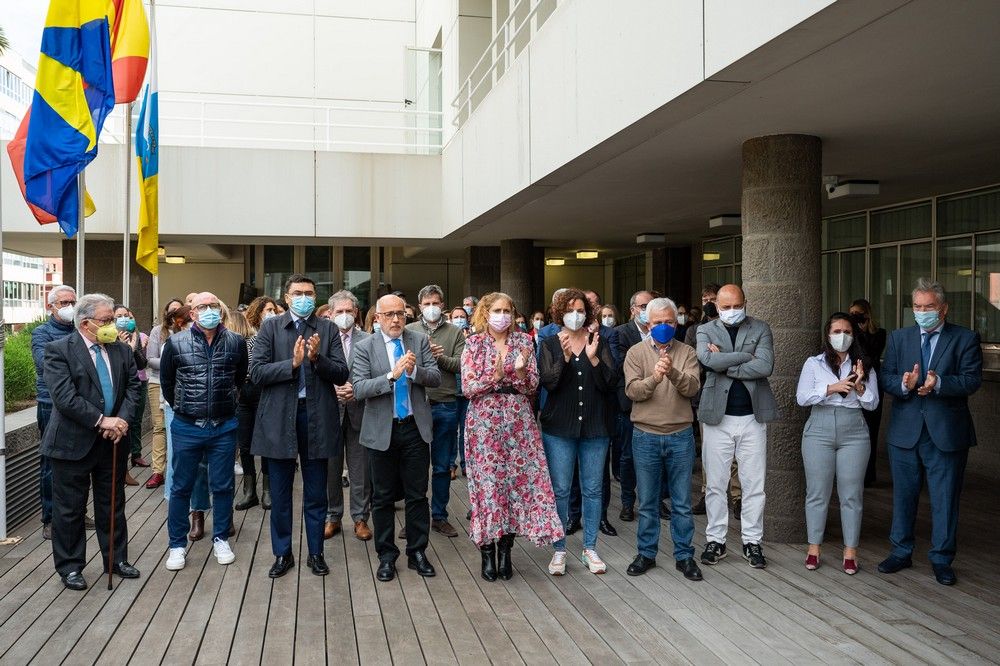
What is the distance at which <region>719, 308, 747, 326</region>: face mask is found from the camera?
20.1 ft

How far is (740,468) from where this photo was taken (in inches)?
237

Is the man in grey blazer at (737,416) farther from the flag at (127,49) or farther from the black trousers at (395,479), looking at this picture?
the flag at (127,49)

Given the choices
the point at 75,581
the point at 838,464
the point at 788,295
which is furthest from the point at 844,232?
the point at 75,581

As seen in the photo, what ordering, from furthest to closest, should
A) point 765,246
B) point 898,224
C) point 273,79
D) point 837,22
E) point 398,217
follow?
point 273,79 < point 398,217 < point 898,224 < point 765,246 < point 837,22

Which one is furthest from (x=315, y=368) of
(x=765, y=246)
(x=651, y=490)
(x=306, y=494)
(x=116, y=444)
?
(x=765, y=246)

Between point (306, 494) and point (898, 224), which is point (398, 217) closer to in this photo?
point (898, 224)

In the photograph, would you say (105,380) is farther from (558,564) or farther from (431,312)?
(558,564)

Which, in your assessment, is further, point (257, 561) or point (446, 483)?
point (446, 483)

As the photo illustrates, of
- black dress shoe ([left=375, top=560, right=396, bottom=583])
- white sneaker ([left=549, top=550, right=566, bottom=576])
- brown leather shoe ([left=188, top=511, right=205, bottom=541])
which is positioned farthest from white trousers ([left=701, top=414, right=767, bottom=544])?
brown leather shoe ([left=188, top=511, right=205, bottom=541])

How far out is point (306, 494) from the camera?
586 centimetres

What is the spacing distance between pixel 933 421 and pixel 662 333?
6.49ft

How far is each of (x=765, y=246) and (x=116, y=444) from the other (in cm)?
512

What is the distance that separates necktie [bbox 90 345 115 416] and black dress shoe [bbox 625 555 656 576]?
3.77 meters

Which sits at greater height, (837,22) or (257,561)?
(837,22)
